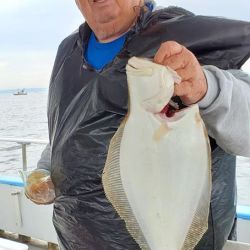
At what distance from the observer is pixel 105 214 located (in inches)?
51.1

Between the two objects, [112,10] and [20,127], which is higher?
[112,10]

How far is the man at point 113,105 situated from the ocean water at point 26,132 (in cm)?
44

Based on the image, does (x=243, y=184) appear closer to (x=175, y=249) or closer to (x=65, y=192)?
(x=65, y=192)

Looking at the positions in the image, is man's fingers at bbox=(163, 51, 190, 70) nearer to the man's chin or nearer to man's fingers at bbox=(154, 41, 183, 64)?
man's fingers at bbox=(154, 41, 183, 64)

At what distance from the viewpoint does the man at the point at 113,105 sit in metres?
1.06

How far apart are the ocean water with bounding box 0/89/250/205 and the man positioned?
440 mm

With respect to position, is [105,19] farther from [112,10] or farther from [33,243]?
[33,243]

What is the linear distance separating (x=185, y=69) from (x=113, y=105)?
1.44ft

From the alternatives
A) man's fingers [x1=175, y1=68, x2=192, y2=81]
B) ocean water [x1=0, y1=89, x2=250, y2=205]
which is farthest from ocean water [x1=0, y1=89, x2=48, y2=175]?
man's fingers [x1=175, y1=68, x2=192, y2=81]

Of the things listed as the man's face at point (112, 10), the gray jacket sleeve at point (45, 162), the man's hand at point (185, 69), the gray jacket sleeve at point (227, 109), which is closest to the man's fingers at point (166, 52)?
the man's hand at point (185, 69)

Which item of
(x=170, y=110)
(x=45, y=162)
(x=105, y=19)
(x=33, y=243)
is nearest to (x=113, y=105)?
(x=105, y=19)

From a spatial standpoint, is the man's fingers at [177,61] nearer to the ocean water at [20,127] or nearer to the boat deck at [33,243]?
the ocean water at [20,127]

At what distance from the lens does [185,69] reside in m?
0.86

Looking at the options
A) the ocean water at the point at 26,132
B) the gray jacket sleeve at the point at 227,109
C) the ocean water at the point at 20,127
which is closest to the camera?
the gray jacket sleeve at the point at 227,109
